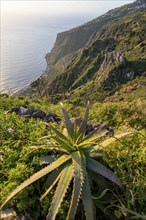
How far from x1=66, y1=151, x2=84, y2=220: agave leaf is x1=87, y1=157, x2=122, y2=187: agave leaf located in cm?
18

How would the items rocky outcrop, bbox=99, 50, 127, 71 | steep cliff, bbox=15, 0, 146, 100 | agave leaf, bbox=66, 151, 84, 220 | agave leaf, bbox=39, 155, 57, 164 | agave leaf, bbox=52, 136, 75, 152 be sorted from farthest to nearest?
1. rocky outcrop, bbox=99, 50, 127, 71
2. steep cliff, bbox=15, 0, 146, 100
3. agave leaf, bbox=39, 155, 57, 164
4. agave leaf, bbox=52, 136, 75, 152
5. agave leaf, bbox=66, 151, 84, 220

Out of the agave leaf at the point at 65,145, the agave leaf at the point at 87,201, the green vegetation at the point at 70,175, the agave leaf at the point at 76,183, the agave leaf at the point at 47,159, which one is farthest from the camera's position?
the agave leaf at the point at 47,159

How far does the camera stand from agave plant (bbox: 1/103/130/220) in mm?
3014

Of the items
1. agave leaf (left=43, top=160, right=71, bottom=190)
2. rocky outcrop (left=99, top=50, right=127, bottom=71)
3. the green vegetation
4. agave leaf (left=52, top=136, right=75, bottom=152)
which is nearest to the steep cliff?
rocky outcrop (left=99, top=50, right=127, bottom=71)

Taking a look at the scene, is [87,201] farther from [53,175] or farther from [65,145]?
[65,145]

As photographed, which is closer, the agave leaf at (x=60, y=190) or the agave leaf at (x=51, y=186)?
the agave leaf at (x=60, y=190)

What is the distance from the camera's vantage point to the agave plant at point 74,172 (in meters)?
3.01

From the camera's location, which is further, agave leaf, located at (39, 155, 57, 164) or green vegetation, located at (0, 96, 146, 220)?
agave leaf, located at (39, 155, 57, 164)

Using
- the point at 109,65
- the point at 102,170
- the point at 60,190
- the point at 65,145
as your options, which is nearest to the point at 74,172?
the point at 60,190

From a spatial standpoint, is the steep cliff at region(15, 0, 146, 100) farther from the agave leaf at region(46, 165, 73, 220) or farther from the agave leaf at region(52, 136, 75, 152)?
the agave leaf at region(46, 165, 73, 220)

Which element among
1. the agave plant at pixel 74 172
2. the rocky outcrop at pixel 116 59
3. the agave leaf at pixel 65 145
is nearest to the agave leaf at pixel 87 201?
the agave plant at pixel 74 172

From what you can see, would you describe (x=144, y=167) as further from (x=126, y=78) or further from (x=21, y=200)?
(x=126, y=78)

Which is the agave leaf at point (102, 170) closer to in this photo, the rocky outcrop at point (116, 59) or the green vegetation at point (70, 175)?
the green vegetation at point (70, 175)

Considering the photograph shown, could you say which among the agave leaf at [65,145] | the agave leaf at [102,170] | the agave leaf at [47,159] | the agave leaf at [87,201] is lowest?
the agave leaf at [87,201]
